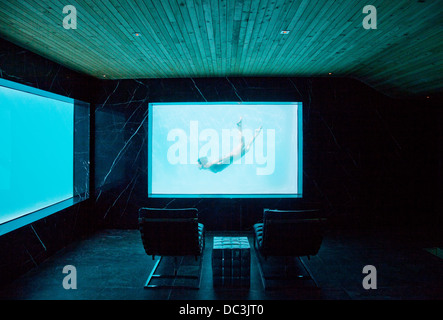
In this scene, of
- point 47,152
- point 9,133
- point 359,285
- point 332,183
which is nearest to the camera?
point 359,285

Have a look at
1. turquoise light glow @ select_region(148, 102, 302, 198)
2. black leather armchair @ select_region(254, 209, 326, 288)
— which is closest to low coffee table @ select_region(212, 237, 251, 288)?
black leather armchair @ select_region(254, 209, 326, 288)

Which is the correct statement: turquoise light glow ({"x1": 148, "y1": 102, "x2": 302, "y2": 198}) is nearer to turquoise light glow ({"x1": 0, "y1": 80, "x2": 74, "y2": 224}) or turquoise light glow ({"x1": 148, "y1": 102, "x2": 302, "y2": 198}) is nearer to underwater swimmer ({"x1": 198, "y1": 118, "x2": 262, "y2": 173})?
underwater swimmer ({"x1": 198, "y1": 118, "x2": 262, "y2": 173})

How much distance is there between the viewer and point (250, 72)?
5.77 m

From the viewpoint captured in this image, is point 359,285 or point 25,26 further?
point 359,285

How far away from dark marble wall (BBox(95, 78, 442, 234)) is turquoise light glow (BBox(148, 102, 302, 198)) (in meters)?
0.21

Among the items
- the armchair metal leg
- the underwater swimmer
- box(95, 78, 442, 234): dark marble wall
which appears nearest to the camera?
the armchair metal leg

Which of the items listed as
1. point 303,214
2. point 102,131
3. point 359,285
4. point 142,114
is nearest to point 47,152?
point 102,131

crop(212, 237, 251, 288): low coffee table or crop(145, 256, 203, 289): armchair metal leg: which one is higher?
crop(212, 237, 251, 288): low coffee table

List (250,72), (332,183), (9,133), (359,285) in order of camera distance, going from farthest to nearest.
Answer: (332,183) → (250,72) → (9,133) → (359,285)

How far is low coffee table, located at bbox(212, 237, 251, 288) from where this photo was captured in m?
3.67

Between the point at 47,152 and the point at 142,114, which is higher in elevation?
the point at 142,114

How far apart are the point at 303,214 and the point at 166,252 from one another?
1.77 meters

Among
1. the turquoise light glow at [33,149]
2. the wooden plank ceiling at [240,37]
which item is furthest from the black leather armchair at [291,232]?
the turquoise light glow at [33,149]
